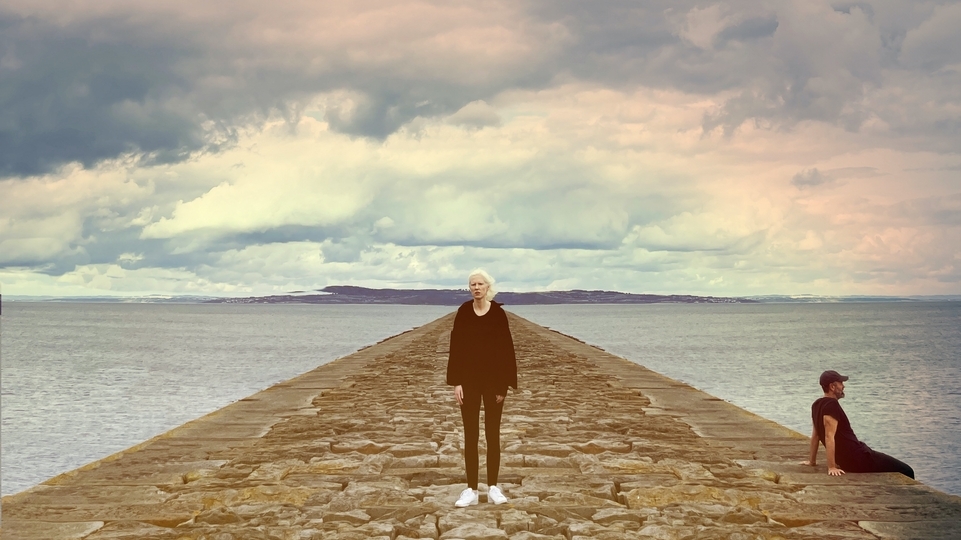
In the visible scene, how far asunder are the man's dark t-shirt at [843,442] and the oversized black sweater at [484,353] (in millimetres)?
2821

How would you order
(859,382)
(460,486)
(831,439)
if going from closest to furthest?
(460,486)
(831,439)
(859,382)

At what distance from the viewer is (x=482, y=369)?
6047 mm

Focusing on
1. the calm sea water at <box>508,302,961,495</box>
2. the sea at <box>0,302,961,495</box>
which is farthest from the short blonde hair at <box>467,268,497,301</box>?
the calm sea water at <box>508,302,961,495</box>

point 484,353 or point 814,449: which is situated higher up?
point 484,353

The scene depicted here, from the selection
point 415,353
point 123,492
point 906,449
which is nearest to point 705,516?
point 123,492

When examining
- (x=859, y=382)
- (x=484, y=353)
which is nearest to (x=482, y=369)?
(x=484, y=353)

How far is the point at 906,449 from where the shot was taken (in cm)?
1641

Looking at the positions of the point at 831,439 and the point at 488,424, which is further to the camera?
the point at 831,439

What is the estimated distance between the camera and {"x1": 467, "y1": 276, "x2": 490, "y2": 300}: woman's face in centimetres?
583

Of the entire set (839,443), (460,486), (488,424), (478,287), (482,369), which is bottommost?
(460,486)

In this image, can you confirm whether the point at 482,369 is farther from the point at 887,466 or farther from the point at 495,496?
the point at 887,466

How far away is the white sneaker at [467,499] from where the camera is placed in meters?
5.83

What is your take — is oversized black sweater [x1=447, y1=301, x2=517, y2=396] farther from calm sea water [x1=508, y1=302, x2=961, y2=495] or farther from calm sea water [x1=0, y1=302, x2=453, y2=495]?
calm sea water [x1=508, y1=302, x2=961, y2=495]

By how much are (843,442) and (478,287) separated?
3.54 metres
